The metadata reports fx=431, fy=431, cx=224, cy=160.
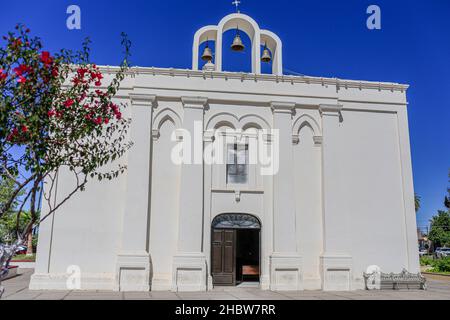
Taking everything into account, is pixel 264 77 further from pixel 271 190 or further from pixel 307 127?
pixel 271 190

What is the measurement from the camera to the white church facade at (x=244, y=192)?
47.2ft

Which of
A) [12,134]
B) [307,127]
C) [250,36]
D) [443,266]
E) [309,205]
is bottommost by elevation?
[443,266]

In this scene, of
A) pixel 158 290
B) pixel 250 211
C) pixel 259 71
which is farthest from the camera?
pixel 259 71

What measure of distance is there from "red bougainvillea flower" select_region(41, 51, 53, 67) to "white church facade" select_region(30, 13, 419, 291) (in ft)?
26.2

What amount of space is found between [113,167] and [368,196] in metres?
9.26

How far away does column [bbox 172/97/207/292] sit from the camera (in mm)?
14141

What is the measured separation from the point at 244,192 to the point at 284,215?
1.61m

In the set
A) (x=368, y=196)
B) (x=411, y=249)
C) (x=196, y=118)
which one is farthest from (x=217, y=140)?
(x=411, y=249)

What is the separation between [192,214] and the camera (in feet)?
47.9

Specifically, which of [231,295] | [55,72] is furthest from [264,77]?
[55,72]

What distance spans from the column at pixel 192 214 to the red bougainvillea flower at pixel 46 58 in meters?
8.32

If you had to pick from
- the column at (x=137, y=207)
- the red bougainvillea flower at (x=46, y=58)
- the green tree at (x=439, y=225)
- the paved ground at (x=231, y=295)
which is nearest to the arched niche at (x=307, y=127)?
the column at (x=137, y=207)

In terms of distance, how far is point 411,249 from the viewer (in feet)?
51.3

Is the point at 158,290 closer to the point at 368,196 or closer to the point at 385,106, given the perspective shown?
the point at 368,196
